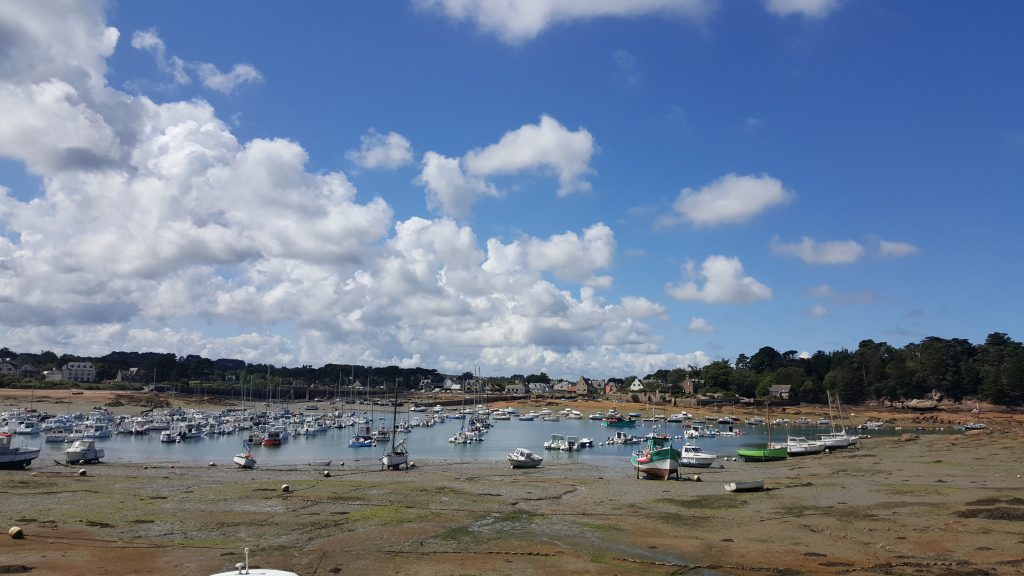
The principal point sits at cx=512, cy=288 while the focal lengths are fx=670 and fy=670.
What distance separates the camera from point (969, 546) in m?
24.0

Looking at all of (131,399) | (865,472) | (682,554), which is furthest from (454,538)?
(131,399)

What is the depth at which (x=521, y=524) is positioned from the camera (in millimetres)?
31109

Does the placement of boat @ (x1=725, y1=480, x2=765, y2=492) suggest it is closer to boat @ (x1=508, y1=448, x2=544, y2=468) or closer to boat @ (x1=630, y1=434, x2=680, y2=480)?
boat @ (x1=630, y1=434, x2=680, y2=480)

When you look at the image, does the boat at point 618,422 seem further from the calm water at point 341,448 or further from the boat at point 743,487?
the boat at point 743,487

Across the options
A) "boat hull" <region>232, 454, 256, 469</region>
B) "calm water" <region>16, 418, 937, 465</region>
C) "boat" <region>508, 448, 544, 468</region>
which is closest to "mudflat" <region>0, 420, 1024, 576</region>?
"boat" <region>508, 448, 544, 468</region>

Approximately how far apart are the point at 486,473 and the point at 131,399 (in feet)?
536

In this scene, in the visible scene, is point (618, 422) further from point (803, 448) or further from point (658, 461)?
point (658, 461)

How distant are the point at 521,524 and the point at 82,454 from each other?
52.6 m

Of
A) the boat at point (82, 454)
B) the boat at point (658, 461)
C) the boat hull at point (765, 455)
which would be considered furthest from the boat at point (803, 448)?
the boat at point (82, 454)

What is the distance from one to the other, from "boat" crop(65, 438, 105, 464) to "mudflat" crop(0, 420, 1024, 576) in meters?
11.3

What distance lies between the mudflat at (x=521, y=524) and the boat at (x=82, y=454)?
37.1 ft

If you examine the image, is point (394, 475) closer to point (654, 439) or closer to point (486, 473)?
point (486, 473)

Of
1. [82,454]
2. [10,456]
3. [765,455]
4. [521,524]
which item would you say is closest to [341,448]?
[82,454]

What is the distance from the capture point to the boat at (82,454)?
62938 mm
